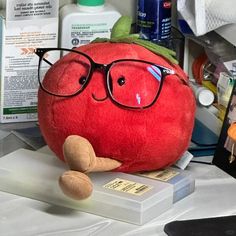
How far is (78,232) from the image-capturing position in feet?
2.60

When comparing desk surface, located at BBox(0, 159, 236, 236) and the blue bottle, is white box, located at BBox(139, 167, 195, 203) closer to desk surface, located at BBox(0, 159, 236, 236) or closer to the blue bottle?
desk surface, located at BBox(0, 159, 236, 236)

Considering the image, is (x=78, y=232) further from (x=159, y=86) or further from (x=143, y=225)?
(x=159, y=86)

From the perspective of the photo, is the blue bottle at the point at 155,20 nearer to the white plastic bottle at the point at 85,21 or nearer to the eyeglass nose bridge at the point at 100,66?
the white plastic bottle at the point at 85,21

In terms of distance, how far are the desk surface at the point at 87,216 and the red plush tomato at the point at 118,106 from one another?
0.06 meters

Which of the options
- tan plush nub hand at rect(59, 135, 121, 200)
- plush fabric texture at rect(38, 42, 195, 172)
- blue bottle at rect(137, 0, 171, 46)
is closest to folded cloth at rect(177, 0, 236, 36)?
blue bottle at rect(137, 0, 171, 46)

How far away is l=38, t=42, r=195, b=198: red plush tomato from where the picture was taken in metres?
0.81

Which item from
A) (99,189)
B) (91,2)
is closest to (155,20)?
(91,2)

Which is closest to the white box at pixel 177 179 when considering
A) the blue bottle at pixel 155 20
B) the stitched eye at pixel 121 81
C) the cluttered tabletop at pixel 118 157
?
the cluttered tabletop at pixel 118 157

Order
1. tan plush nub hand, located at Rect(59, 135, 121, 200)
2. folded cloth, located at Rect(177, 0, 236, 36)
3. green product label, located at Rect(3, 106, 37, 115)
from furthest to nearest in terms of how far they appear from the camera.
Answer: green product label, located at Rect(3, 106, 37, 115)
folded cloth, located at Rect(177, 0, 236, 36)
tan plush nub hand, located at Rect(59, 135, 121, 200)

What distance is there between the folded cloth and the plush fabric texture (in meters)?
0.16

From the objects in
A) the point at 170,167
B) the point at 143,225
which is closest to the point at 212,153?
the point at 170,167

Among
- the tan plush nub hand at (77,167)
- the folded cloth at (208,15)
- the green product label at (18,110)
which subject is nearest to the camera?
the tan plush nub hand at (77,167)

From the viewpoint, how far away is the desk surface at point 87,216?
2.62 feet

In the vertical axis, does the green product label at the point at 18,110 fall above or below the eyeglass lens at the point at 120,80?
below
